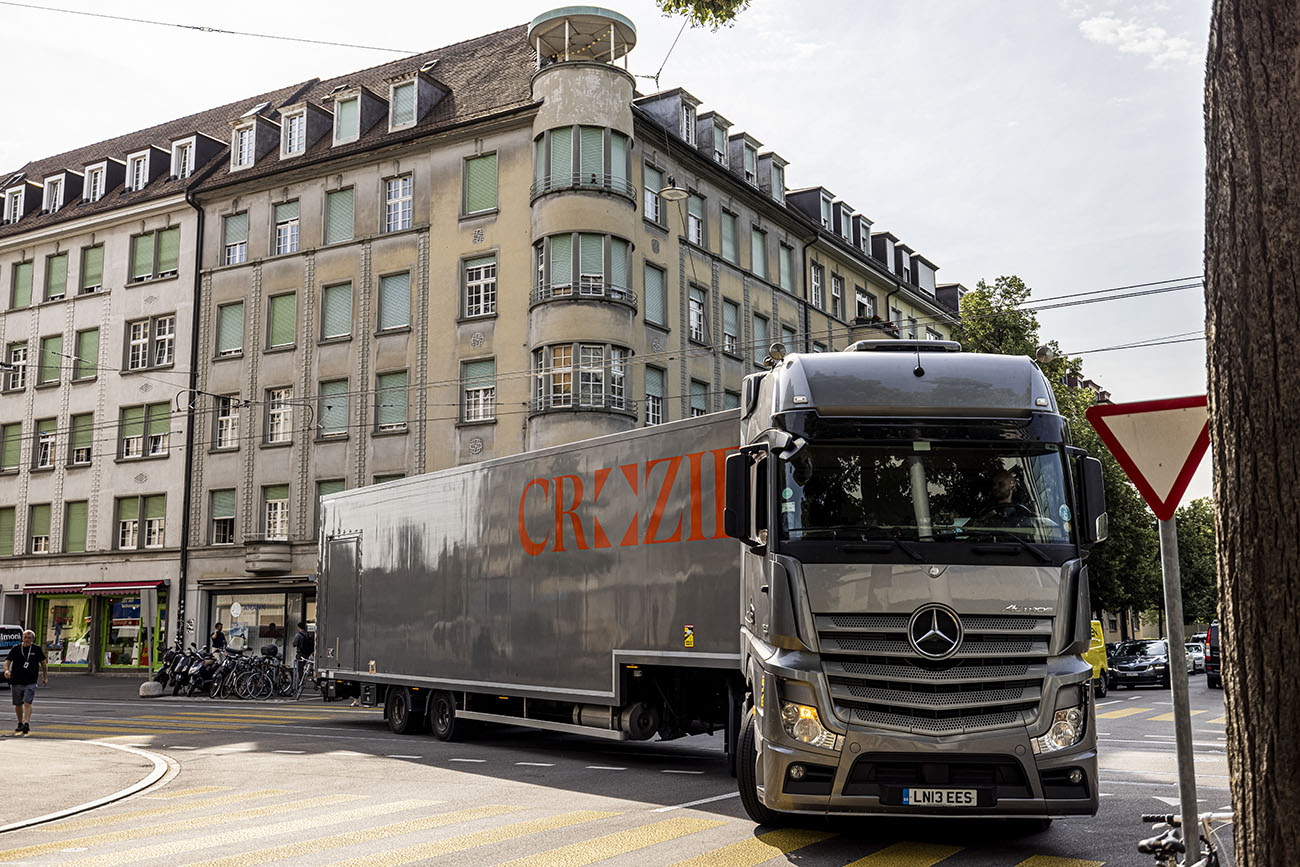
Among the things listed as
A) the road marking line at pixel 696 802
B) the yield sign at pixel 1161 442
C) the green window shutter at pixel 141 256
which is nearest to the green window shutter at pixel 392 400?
the green window shutter at pixel 141 256

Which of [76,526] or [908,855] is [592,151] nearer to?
[76,526]

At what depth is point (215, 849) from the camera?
28.6 ft

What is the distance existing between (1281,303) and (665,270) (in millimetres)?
32353

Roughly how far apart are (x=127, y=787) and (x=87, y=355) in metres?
33.4

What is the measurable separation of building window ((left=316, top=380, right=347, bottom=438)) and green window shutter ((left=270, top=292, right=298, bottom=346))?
2297mm

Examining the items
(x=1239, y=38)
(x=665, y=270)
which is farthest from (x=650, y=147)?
(x=1239, y=38)

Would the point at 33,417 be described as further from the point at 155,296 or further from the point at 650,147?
the point at 650,147

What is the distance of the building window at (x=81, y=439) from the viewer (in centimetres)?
4162

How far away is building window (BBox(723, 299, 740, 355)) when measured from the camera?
126ft

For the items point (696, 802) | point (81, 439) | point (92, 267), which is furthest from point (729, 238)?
point (696, 802)

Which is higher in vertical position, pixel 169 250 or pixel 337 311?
pixel 169 250

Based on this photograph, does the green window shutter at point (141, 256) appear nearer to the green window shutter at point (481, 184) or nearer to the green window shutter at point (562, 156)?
the green window shutter at point (481, 184)

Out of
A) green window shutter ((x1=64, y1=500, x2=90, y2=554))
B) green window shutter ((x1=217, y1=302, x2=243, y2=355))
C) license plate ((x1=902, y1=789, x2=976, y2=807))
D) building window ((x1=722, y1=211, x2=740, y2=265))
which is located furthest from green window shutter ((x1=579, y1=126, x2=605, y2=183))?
license plate ((x1=902, y1=789, x2=976, y2=807))

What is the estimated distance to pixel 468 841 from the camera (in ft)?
29.2
